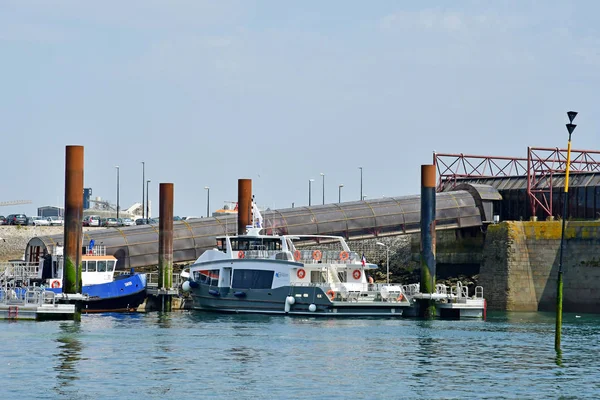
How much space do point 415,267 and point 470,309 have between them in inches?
1084

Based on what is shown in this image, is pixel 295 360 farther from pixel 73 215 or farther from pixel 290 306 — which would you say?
pixel 290 306

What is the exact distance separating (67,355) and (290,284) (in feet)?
86.2

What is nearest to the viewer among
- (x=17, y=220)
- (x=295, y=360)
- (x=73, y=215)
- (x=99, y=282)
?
(x=295, y=360)

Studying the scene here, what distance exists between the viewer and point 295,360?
49.5m

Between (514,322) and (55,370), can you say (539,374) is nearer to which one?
(55,370)

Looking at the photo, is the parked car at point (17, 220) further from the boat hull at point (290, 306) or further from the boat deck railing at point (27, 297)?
the boat deck railing at point (27, 297)

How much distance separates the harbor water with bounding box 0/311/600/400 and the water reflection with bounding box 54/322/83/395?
4 centimetres

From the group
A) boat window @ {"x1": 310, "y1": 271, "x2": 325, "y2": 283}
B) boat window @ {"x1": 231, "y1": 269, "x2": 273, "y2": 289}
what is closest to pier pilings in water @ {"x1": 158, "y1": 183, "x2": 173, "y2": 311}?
boat window @ {"x1": 231, "y1": 269, "x2": 273, "y2": 289}

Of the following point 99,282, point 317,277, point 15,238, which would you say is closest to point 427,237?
point 317,277

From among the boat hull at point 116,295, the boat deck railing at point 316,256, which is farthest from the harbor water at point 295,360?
the boat hull at point 116,295

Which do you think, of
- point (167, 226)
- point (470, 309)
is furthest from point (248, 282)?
point (470, 309)

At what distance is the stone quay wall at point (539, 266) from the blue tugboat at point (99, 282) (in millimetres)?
25031

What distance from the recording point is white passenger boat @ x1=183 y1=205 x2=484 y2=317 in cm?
7225

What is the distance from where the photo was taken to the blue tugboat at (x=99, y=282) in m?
77.3
